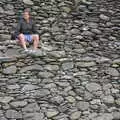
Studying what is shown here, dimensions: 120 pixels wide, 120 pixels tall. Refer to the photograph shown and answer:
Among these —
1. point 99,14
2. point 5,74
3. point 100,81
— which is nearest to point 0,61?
point 5,74

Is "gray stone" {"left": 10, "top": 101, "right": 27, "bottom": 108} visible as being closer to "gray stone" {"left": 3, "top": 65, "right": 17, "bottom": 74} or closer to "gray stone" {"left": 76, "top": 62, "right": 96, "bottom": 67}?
"gray stone" {"left": 3, "top": 65, "right": 17, "bottom": 74}

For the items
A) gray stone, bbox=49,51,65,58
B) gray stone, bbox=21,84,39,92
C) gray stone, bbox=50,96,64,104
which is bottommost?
gray stone, bbox=50,96,64,104

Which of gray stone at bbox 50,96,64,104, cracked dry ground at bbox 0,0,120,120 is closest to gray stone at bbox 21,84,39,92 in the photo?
cracked dry ground at bbox 0,0,120,120

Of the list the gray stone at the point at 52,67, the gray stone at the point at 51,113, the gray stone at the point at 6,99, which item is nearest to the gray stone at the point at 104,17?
the gray stone at the point at 52,67

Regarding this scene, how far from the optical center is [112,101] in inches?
426

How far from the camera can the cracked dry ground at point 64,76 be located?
408 inches

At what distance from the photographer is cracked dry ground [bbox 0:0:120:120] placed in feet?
34.0

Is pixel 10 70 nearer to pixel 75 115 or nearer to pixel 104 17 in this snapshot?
pixel 75 115

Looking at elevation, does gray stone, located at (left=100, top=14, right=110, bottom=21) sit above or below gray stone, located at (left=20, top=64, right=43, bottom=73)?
above

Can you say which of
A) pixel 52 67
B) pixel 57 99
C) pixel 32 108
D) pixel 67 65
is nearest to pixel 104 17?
pixel 67 65

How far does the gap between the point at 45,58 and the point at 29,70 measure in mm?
544

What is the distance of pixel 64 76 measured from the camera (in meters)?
11.1

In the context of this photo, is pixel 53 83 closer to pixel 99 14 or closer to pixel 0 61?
pixel 0 61

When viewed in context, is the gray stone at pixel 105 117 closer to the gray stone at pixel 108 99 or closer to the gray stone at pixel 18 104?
the gray stone at pixel 108 99
